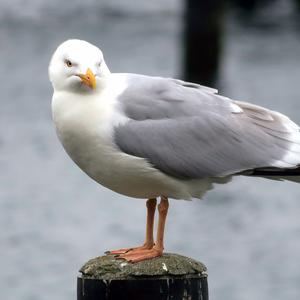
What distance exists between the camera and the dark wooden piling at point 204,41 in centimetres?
2975

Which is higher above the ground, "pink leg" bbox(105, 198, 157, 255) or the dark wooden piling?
the dark wooden piling

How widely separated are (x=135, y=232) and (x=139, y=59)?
17.9 metres

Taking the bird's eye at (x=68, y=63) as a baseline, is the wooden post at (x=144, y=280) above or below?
below

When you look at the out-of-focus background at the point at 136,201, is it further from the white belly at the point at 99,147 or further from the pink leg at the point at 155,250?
the white belly at the point at 99,147

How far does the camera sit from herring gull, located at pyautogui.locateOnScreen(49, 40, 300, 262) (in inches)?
230

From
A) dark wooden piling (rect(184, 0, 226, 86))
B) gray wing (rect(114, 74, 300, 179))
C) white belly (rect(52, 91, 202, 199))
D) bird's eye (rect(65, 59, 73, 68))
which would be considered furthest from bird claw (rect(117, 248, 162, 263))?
dark wooden piling (rect(184, 0, 226, 86))

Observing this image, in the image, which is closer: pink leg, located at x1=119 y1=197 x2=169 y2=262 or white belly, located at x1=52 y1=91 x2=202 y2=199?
pink leg, located at x1=119 y1=197 x2=169 y2=262

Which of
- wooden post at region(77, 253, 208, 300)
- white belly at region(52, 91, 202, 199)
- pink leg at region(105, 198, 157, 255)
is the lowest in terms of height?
wooden post at region(77, 253, 208, 300)

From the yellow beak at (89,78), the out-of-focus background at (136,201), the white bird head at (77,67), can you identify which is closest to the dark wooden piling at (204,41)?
the out-of-focus background at (136,201)

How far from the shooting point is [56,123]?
19.4 feet

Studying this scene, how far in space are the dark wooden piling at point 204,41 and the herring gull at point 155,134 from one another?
75.9 ft

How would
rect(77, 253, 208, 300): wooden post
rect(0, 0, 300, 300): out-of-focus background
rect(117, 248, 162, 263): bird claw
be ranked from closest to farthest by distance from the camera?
rect(77, 253, 208, 300): wooden post, rect(117, 248, 162, 263): bird claw, rect(0, 0, 300, 300): out-of-focus background

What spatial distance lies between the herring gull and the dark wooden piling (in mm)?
23144

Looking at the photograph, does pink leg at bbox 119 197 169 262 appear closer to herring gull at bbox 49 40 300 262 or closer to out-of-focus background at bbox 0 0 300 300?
herring gull at bbox 49 40 300 262
